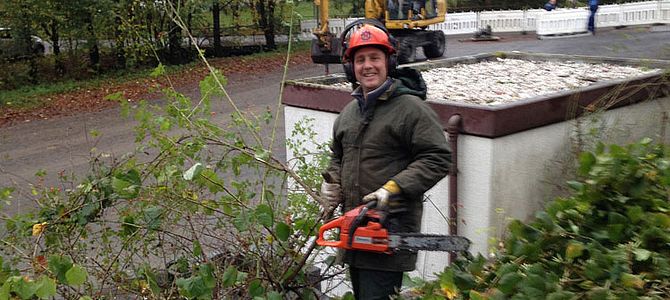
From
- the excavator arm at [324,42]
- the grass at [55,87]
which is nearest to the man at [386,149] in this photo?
the excavator arm at [324,42]

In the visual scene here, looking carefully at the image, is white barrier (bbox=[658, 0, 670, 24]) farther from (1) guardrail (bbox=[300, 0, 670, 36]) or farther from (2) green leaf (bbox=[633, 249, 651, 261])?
(2) green leaf (bbox=[633, 249, 651, 261])

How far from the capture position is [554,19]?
2489 cm

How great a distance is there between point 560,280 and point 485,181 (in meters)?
2.23

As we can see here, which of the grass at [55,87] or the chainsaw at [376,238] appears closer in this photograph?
the chainsaw at [376,238]

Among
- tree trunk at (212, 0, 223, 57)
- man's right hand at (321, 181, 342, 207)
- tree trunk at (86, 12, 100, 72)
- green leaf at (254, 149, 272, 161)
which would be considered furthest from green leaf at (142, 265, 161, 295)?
tree trunk at (212, 0, 223, 57)

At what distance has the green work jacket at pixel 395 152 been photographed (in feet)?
11.4

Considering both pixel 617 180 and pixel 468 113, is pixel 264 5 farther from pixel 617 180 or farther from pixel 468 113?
pixel 617 180

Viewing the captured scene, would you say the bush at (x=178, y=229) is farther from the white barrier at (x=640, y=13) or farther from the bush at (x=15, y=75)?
the white barrier at (x=640, y=13)

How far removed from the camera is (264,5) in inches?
1026

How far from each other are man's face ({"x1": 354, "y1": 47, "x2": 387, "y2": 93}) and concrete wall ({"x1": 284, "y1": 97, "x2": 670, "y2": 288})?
1646 mm

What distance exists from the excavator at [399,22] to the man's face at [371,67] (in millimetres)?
14405

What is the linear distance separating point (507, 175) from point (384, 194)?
1957mm

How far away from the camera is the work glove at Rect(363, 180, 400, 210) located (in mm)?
3410

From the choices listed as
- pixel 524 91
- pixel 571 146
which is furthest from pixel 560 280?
pixel 524 91
